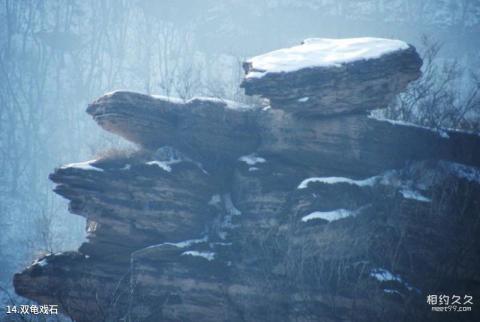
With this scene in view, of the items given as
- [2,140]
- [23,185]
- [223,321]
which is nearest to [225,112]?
[223,321]

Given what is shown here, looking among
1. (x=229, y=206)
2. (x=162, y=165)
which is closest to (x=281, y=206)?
(x=229, y=206)

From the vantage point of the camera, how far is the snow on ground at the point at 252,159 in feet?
32.2

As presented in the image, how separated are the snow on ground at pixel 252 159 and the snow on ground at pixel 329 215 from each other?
1735 millimetres

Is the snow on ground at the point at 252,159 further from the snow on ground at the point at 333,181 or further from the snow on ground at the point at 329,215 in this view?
the snow on ground at the point at 329,215

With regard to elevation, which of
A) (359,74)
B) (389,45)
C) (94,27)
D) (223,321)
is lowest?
(223,321)

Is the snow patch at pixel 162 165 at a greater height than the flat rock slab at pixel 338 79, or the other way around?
the flat rock slab at pixel 338 79

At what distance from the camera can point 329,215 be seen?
8.77 metres

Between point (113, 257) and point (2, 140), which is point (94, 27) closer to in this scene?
point (2, 140)

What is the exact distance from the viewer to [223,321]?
28.8ft

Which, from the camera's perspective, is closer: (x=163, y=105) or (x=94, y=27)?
(x=163, y=105)

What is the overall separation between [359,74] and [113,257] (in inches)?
257

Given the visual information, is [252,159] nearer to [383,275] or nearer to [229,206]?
[229,206]

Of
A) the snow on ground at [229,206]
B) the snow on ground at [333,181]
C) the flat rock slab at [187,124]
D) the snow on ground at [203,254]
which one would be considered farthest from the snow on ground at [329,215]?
the flat rock slab at [187,124]

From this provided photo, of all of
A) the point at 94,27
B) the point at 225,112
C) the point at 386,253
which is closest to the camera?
the point at 386,253
